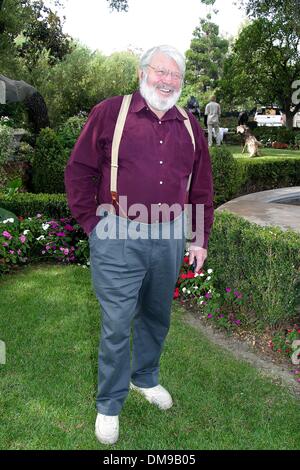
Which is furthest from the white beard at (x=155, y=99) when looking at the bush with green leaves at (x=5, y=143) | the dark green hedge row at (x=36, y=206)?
the bush with green leaves at (x=5, y=143)

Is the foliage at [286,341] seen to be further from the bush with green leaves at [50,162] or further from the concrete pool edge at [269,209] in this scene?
the bush with green leaves at [50,162]

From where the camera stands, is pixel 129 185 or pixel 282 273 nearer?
pixel 129 185

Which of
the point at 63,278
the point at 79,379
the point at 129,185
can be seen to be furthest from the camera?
the point at 63,278

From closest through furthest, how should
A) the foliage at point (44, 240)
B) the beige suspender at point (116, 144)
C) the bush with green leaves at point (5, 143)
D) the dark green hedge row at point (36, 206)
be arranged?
Answer: the beige suspender at point (116, 144), the foliage at point (44, 240), the dark green hedge row at point (36, 206), the bush with green leaves at point (5, 143)

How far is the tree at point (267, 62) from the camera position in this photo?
85.8 feet

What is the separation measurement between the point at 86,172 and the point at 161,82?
2.05ft

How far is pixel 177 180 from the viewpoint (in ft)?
9.18

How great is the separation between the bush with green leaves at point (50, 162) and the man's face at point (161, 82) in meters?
6.15

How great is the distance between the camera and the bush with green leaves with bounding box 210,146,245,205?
359 inches

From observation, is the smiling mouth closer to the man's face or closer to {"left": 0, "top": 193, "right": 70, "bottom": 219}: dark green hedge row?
the man's face

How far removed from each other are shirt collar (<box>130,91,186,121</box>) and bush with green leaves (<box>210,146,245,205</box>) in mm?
6309

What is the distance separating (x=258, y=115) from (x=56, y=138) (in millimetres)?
35206

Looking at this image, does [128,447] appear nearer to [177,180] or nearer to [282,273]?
[177,180]

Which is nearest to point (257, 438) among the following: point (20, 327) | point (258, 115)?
point (20, 327)
